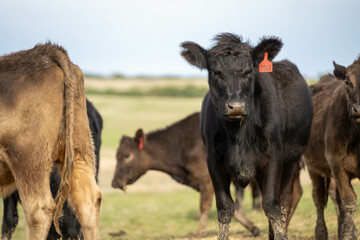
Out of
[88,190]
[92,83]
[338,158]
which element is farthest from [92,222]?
[92,83]

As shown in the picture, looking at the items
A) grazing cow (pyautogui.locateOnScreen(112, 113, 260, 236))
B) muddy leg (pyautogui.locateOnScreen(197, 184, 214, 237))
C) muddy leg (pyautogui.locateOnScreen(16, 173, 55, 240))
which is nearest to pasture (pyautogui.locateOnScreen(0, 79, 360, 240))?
muddy leg (pyautogui.locateOnScreen(197, 184, 214, 237))

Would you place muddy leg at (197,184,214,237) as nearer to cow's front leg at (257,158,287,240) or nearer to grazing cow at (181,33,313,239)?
grazing cow at (181,33,313,239)

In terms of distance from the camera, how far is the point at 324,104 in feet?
30.8

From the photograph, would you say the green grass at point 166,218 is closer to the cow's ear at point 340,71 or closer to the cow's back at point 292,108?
the cow's back at point 292,108

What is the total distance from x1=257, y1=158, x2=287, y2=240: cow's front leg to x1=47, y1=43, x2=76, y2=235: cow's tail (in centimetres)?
234

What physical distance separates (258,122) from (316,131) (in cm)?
262

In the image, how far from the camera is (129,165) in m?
14.4

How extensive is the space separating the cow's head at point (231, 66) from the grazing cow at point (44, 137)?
5.24 ft

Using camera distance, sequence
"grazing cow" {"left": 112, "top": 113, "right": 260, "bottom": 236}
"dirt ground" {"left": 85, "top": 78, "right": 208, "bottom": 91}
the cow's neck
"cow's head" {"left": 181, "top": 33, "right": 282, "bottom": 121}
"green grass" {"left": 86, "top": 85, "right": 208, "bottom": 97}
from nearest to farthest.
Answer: "cow's head" {"left": 181, "top": 33, "right": 282, "bottom": 121} < "grazing cow" {"left": 112, "top": 113, "right": 260, "bottom": 236} < the cow's neck < "green grass" {"left": 86, "top": 85, "right": 208, "bottom": 97} < "dirt ground" {"left": 85, "top": 78, "right": 208, "bottom": 91}

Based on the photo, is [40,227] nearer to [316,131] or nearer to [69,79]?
[69,79]

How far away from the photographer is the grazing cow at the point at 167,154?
13922 mm

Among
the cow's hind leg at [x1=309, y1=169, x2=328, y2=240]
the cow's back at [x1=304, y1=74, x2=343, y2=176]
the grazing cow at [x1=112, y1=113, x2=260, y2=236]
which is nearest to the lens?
the cow's hind leg at [x1=309, y1=169, x2=328, y2=240]

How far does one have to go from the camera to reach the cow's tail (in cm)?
566

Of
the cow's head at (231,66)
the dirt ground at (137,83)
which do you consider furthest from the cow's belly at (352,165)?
the dirt ground at (137,83)
